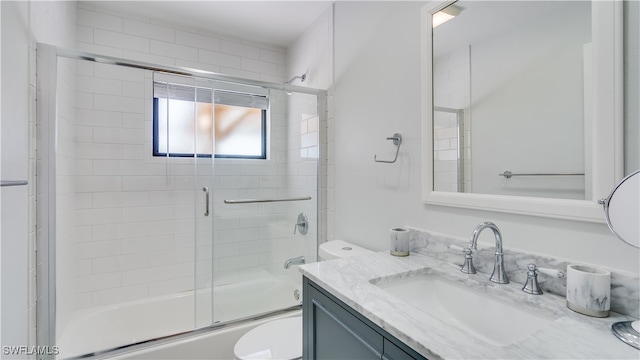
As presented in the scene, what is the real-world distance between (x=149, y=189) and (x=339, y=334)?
203 centimetres

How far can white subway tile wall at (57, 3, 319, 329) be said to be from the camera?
6.41ft

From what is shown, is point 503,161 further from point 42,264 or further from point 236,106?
point 42,264

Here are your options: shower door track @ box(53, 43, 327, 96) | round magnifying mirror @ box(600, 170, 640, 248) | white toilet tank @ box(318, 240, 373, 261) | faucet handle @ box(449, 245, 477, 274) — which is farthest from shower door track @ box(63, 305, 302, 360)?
round magnifying mirror @ box(600, 170, 640, 248)

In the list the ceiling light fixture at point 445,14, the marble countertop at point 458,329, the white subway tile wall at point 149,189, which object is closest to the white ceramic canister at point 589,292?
the marble countertop at point 458,329

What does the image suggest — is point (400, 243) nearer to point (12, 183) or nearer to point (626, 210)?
point (626, 210)

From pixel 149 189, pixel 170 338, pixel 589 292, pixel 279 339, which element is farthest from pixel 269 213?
pixel 589 292

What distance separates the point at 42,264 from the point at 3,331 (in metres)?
0.44

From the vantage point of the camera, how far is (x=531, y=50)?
0.99 meters

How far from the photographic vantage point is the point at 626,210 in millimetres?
643

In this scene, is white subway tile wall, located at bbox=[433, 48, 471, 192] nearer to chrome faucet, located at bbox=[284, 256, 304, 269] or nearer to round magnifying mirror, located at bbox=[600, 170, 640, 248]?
round magnifying mirror, located at bbox=[600, 170, 640, 248]

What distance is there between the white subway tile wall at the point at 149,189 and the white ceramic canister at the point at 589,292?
155 centimetres

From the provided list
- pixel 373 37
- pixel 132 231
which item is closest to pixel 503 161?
pixel 373 37

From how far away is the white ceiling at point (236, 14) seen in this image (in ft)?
6.76

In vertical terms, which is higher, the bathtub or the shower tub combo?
the shower tub combo
